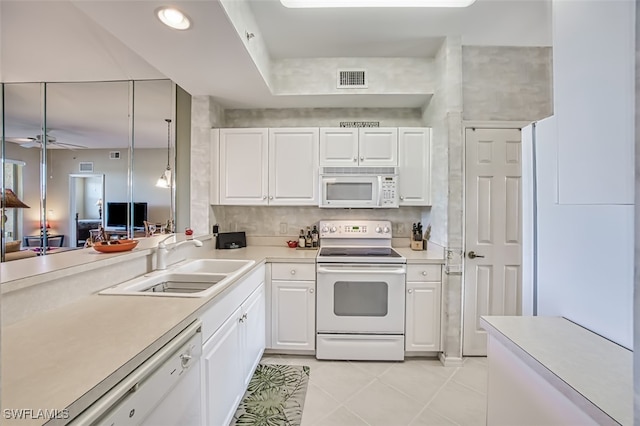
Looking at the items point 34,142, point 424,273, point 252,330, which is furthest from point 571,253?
point 34,142

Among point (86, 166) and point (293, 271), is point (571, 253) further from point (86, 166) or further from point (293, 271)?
point (86, 166)

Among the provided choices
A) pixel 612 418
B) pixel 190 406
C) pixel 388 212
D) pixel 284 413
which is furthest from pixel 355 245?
pixel 612 418

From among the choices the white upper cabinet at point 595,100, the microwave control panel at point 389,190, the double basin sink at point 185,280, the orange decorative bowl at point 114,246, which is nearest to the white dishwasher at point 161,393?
the double basin sink at point 185,280

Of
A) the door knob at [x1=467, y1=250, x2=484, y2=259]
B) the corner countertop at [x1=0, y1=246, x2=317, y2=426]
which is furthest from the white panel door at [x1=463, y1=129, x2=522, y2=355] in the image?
the corner countertop at [x1=0, y1=246, x2=317, y2=426]

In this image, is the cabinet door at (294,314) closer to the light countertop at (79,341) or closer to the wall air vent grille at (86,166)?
the light countertop at (79,341)

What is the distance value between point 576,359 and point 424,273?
158cm

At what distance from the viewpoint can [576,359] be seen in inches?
34.0

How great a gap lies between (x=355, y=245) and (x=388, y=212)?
0.53m

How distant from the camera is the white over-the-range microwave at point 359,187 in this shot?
271cm

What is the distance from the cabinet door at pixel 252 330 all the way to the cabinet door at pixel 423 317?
1.27 metres

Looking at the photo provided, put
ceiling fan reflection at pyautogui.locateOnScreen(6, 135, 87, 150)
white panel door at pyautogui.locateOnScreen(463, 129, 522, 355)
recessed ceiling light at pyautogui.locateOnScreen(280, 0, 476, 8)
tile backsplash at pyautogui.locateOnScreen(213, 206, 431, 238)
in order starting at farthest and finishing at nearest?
1. ceiling fan reflection at pyautogui.locateOnScreen(6, 135, 87, 150)
2. tile backsplash at pyautogui.locateOnScreen(213, 206, 431, 238)
3. white panel door at pyautogui.locateOnScreen(463, 129, 522, 355)
4. recessed ceiling light at pyautogui.locateOnScreen(280, 0, 476, 8)

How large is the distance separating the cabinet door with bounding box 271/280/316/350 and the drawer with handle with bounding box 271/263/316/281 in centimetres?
4

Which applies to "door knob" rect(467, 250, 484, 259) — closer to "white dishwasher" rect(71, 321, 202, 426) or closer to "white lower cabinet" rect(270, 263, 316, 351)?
"white lower cabinet" rect(270, 263, 316, 351)

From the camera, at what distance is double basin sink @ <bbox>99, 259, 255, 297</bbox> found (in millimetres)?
1442
